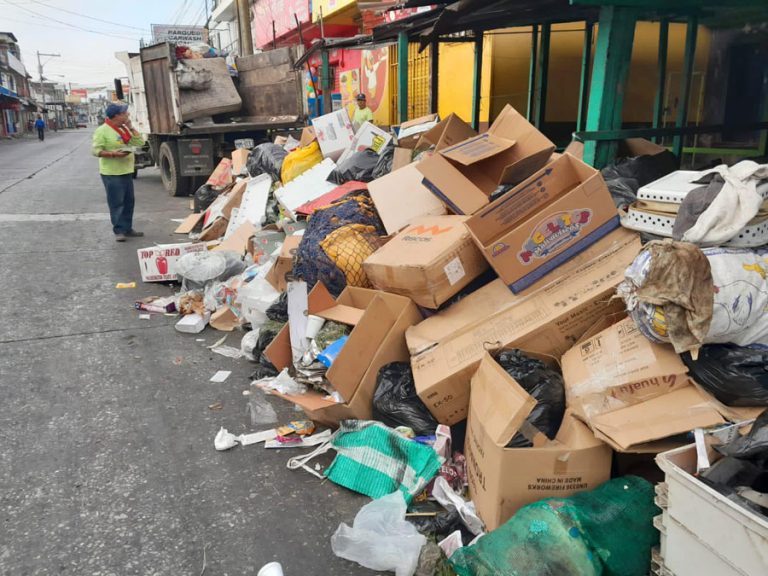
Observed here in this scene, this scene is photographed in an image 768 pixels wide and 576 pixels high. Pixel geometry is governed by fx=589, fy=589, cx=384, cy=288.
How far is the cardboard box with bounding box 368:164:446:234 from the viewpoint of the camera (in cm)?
386

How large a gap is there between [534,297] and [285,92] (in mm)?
8357

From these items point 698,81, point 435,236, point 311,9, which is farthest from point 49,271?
point 311,9

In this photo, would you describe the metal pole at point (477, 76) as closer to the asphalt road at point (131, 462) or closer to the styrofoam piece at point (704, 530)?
the asphalt road at point (131, 462)

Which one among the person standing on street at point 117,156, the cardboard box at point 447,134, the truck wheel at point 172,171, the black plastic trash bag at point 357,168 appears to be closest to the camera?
the cardboard box at point 447,134

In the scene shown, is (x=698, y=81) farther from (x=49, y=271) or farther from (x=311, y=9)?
(x=311, y=9)

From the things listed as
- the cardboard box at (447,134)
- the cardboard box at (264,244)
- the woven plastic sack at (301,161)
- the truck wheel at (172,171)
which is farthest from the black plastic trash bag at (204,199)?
the cardboard box at (447,134)

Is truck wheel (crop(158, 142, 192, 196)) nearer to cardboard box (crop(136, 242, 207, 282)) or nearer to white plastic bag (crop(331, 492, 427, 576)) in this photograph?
cardboard box (crop(136, 242, 207, 282))

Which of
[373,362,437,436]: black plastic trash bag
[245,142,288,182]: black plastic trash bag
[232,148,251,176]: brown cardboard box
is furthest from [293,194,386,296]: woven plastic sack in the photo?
[232,148,251,176]: brown cardboard box

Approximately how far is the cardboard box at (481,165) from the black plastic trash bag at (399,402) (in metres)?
1.09

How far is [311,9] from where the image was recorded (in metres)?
16.8

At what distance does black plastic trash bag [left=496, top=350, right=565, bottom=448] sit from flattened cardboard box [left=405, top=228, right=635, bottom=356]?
473 mm

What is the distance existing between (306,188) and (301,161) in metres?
0.78

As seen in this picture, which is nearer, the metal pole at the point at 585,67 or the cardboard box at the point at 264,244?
the cardboard box at the point at 264,244

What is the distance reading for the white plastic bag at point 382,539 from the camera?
2.05 m
